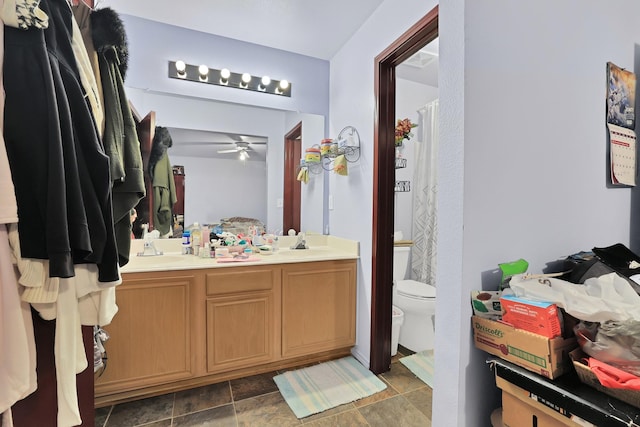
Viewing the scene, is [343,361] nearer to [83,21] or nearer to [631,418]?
[631,418]

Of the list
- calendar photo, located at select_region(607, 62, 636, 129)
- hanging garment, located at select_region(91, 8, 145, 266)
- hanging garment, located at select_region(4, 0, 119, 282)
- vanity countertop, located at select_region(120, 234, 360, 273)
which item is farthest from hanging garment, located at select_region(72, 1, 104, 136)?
calendar photo, located at select_region(607, 62, 636, 129)

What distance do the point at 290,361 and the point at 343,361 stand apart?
0.41 metres

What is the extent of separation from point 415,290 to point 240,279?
143 centimetres

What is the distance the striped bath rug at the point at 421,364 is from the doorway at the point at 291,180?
1405 mm

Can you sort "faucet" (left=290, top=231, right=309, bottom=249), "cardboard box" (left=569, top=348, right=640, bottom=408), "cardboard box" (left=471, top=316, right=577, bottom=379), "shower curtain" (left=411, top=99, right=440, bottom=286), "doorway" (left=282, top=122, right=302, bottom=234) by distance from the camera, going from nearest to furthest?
"cardboard box" (left=569, top=348, right=640, bottom=408)
"cardboard box" (left=471, top=316, right=577, bottom=379)
"faucet" (left=290, top=231, right=309, bottom=249)
"doorway" (left=282, top=122, right=302, bottom=234)
"shower curtain" (left=411, top=99, right=440, bottom=286)

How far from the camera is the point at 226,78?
2.30m

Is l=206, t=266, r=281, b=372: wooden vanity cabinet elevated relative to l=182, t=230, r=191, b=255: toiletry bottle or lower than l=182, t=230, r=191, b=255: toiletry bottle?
lower

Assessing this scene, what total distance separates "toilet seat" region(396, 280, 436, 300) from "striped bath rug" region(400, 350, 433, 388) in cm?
46

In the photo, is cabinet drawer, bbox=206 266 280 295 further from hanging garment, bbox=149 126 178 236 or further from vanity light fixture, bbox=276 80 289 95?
vanity light fixture, bbox=276 80 289 95

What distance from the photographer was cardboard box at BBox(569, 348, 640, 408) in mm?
622

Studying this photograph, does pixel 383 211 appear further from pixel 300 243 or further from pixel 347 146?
pixel 300 243

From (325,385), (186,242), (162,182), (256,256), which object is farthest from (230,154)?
(325,385)

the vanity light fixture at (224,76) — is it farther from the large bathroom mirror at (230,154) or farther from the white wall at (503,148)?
the white wall at (503,148)

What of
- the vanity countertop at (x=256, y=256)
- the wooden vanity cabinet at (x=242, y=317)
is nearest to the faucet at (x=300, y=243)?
the vanity countertop at (x=256, y=256)
